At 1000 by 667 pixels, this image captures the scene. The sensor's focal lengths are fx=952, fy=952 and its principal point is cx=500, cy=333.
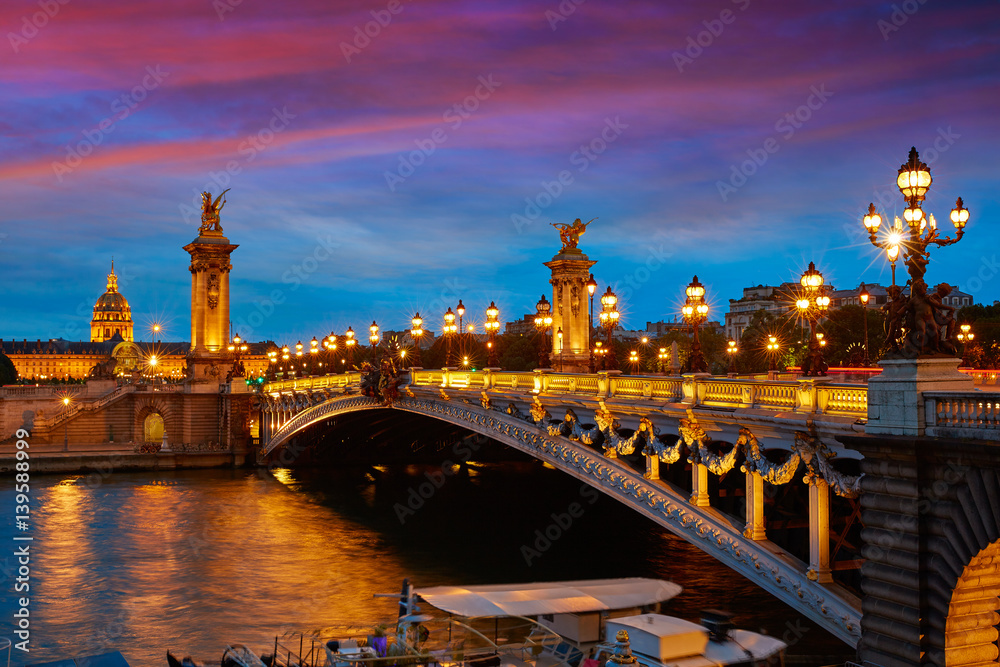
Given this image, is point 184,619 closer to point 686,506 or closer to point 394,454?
point 686,506

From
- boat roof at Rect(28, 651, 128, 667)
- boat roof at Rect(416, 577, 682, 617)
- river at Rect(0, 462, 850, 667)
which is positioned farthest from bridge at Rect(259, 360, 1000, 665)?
boat roof at Rect(28, 651, 128, 667)

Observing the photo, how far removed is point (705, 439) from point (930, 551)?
300 inches

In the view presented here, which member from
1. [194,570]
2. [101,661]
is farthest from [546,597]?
[194,570]

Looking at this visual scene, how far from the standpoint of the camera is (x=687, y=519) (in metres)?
21.4

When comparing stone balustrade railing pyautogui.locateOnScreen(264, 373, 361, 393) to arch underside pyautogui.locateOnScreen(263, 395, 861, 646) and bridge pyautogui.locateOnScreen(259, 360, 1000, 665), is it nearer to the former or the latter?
arch underside pyautogui.locateOnScreen(263, 395, 861, 646)

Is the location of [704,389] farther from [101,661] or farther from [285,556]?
[285,556]

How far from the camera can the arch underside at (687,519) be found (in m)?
16.8

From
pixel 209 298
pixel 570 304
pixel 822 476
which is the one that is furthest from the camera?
pixel 209 298

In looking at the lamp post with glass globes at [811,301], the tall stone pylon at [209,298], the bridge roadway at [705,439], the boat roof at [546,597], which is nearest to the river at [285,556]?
the bridge roadway at [705,439]

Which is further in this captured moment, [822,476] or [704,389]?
[704,389]

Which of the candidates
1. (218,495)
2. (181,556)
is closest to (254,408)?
(218,495)

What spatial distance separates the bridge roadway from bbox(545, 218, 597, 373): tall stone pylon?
11.1m

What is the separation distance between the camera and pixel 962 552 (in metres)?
12.5

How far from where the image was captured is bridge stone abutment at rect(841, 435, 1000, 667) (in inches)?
488
